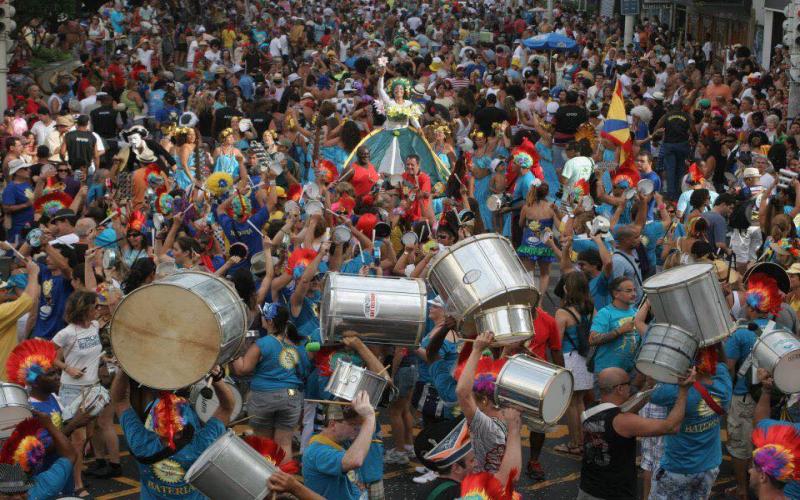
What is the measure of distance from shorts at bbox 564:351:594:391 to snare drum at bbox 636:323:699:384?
8.08 ft

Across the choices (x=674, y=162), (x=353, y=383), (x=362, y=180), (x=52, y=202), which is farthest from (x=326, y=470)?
(x=674, y=162)

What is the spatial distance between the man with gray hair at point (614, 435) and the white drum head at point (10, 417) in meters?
3.08

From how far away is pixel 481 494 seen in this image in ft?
17.6

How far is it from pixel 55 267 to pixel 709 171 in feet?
29.9

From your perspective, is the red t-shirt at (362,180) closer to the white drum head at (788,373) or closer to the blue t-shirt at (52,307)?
the blue t-shirt at (52,307)

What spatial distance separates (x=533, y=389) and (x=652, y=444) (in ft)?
6.05

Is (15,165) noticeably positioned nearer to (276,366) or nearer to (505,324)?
(276,366)

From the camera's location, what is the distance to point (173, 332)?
629 centimetres

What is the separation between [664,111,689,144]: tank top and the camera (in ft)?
60.0

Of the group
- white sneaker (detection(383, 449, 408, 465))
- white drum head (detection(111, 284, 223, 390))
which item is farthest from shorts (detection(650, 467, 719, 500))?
white drum head (detection(111, 284, 223, 390))

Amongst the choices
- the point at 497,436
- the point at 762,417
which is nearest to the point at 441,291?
the point at 497,436

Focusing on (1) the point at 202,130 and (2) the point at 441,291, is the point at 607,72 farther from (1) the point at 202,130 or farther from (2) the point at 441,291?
(2) the point at 441,291

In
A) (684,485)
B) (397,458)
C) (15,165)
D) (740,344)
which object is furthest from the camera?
(15,165)

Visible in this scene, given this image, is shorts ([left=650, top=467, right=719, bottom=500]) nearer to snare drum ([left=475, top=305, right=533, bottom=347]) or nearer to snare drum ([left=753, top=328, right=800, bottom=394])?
snare drum ([left=753, top=328, right=800, bottom=394])
